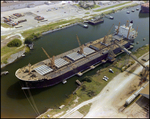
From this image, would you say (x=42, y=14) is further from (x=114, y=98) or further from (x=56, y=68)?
(x=114, y=98)

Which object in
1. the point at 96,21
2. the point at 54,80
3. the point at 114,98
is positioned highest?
the point at 96,21

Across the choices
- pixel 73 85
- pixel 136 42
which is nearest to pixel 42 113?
pixel 73 85

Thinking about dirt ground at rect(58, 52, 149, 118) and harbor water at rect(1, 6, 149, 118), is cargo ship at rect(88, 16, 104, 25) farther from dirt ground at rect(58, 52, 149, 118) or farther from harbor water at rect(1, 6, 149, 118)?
dirt ground at rect(58, 52, 149, 118)

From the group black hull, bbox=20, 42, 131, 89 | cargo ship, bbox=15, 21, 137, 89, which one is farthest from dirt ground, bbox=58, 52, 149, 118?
cargo ship, bbox=15, 21, 137, 89

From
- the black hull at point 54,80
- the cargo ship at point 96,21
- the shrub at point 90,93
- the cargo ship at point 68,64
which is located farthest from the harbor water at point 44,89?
the cargo ship at point 96,21

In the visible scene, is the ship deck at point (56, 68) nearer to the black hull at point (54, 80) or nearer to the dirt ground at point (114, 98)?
the black hull at point (54, 80)

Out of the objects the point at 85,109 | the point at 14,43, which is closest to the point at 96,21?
the point at 14,43

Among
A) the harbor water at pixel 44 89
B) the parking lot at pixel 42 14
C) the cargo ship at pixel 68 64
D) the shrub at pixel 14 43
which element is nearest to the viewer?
the harbor water at pixel 44 89

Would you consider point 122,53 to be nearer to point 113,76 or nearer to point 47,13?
point 113,76
